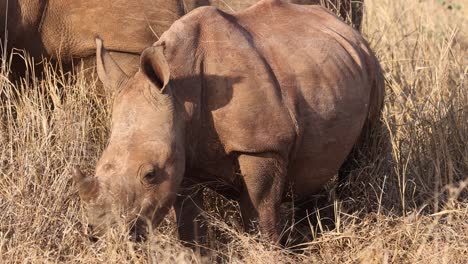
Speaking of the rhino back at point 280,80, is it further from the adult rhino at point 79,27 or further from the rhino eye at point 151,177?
the adult rhino at point 79,27

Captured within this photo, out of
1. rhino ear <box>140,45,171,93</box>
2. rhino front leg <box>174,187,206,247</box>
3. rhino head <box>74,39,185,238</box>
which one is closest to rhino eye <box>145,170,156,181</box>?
rhino head <box>74,39,185,238</box>

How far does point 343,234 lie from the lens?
5.45m

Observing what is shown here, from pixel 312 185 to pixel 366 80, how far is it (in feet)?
2.02

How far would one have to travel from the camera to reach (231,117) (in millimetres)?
5027

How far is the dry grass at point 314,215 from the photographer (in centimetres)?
513

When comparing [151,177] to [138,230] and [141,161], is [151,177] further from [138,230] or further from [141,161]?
[138,230]

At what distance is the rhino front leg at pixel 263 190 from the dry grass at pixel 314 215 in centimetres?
11

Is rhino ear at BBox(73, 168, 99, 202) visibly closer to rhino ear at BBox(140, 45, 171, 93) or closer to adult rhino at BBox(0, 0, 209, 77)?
rhino ear at BBox(140, 45, 171, 93)

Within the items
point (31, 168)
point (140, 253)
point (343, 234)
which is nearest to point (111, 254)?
point (140, 253)

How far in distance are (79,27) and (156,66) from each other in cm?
139

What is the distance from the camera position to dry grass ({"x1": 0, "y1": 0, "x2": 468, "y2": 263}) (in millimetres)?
5133

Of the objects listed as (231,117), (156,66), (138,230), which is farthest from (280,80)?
(138,230)

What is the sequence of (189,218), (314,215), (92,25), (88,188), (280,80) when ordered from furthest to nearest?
(92,25) → (314,215) → (189,218) → (280,80) → (88,188)

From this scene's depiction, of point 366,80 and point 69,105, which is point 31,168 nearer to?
point 69,105
